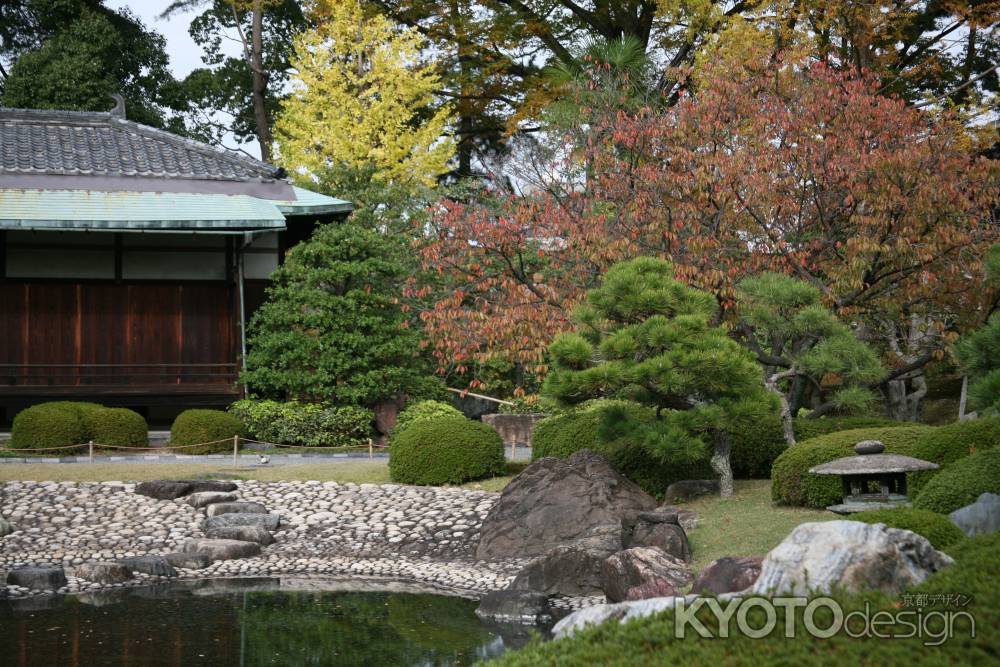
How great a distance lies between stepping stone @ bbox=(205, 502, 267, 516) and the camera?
13.0 metres

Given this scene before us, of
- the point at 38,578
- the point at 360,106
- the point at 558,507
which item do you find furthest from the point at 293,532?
the point at 360,106

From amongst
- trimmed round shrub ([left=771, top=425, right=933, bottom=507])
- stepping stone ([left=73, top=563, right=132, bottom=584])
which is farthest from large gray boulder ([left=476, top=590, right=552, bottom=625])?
stepping stone ([left=73, top=563, right=132, bottom=584])

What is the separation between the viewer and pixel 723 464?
12234mm

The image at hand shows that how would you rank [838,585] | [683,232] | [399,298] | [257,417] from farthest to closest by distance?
1. [399,298]
2. [257,417]
3. [683,232]
4. [838,585]

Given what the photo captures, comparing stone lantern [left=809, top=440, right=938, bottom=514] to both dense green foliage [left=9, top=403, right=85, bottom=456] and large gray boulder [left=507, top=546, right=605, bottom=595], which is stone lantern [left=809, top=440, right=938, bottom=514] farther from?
dense green foliage [left=9, top=403, right=85, bottom=456]

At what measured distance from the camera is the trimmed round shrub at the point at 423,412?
18.0m

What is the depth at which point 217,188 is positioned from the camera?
20297mm

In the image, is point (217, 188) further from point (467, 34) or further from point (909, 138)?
point (909, 138)

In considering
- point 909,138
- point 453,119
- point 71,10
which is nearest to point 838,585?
point 909,138

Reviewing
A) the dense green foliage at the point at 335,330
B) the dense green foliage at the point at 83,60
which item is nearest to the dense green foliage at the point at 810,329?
the dense green foliage at the point at 335,330

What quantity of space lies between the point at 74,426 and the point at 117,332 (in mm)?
3528

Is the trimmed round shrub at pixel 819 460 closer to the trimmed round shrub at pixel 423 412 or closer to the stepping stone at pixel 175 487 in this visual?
the stepping stone at pixel 175 487

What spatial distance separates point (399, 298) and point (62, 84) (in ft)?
40.6

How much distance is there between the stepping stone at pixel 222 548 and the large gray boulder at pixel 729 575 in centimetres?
565
